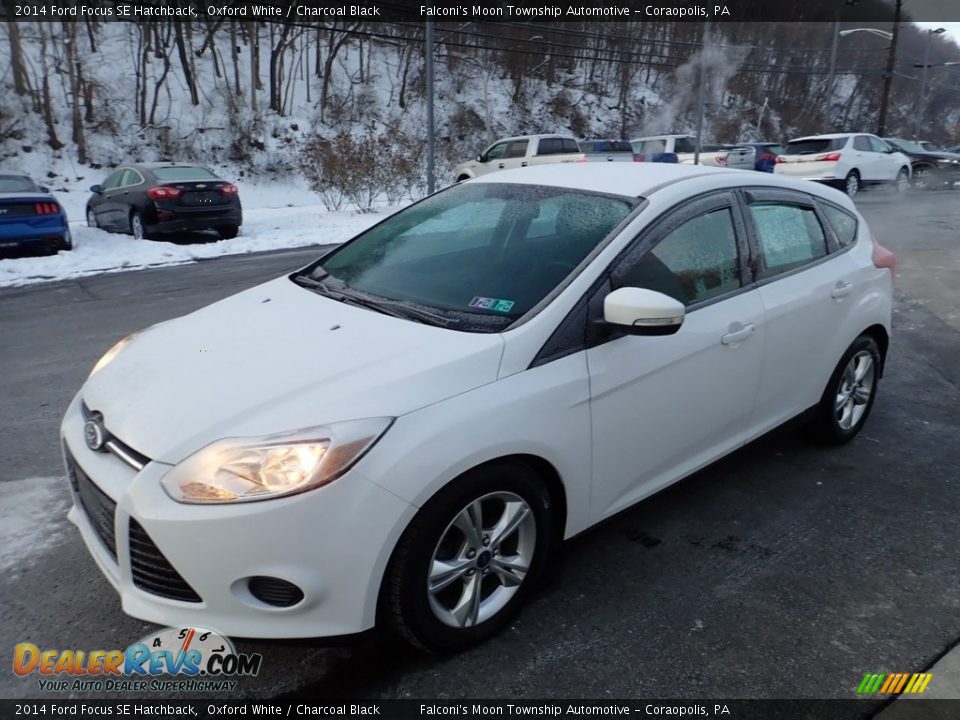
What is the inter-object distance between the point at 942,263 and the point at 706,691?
9.55 meters

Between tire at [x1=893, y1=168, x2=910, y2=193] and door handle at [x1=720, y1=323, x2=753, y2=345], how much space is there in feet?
70.6

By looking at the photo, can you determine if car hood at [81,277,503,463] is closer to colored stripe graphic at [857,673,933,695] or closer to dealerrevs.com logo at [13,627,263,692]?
dealerrevs.com logo at [13,627,263,692]

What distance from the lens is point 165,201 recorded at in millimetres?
12727

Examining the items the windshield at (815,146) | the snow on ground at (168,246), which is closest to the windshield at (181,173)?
the snow on ground at (168,246)

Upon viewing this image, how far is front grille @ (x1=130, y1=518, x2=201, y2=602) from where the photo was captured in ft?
7.22

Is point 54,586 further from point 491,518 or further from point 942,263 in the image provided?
point 942,263

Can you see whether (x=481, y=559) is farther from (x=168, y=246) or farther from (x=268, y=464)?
(x=168, y=246)

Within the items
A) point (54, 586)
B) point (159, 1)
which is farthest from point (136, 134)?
point (54, 586)

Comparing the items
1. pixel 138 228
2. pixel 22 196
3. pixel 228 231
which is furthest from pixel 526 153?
pixel 22 196

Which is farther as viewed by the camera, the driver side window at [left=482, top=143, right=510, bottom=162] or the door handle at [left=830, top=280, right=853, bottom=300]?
the driver side window at [left=482, top=143, right=510, bottom=162]

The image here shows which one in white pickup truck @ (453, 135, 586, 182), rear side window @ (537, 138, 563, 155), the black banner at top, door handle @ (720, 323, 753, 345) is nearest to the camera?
door handle @ (720, 323, 753, 345)

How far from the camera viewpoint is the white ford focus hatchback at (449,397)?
7.09ft

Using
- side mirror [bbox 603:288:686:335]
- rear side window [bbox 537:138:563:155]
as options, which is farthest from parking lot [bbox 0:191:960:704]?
rear side window [bbox 537:138:563:155]

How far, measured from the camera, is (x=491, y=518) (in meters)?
2.56
